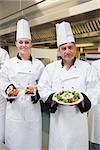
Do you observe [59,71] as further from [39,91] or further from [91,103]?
[91,103]

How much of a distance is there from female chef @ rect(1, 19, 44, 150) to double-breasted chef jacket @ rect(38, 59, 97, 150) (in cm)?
22

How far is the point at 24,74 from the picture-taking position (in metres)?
1.62

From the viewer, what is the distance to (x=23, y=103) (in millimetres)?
1595

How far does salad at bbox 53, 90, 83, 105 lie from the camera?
127 cm

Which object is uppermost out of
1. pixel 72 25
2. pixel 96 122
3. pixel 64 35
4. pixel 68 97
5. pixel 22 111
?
pixel 72 25

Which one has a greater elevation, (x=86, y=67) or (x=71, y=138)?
(x=86, y=67)

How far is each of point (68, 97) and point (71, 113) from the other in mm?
128

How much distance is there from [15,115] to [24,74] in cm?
33

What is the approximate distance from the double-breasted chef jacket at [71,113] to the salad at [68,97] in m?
0.07

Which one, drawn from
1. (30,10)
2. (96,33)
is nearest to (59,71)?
(96,33)

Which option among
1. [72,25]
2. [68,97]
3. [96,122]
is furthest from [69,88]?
[72,25]

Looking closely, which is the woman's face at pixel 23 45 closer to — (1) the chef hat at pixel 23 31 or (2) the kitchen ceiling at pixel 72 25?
(1) the chef hat at pixel 23 31

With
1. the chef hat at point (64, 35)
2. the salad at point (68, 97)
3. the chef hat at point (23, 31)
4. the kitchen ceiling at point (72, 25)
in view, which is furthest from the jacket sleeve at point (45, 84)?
the kitchen ceiling at point (72, 25)

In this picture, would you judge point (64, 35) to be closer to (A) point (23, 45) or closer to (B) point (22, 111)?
(A) point (23, 45)
